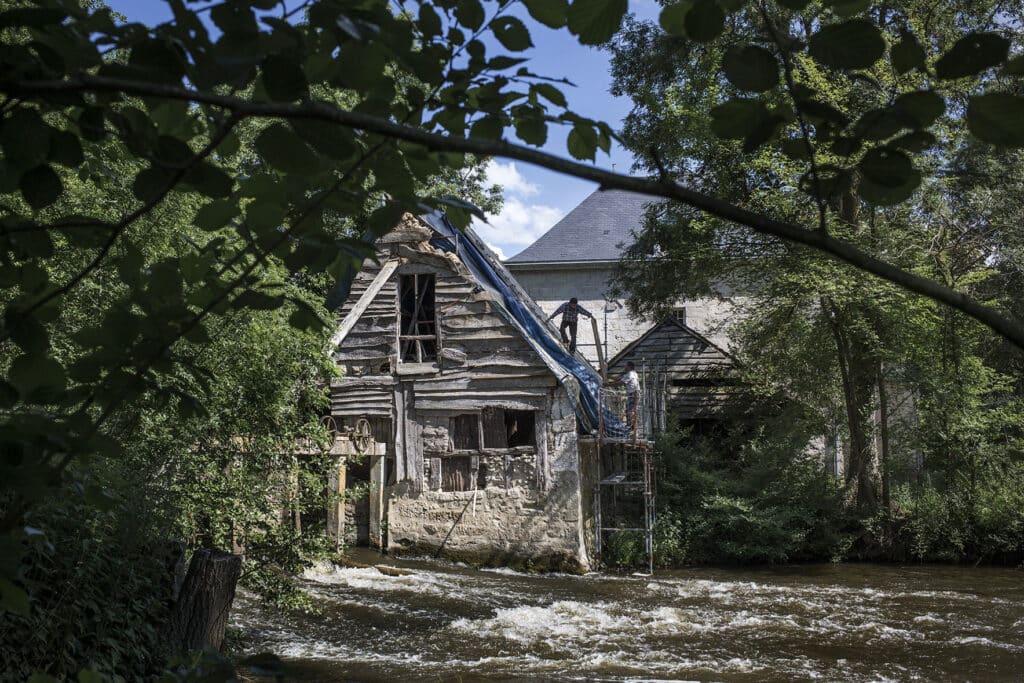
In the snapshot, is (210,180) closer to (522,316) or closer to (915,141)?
(915,141)

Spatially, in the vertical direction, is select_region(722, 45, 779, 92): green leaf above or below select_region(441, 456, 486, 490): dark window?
above

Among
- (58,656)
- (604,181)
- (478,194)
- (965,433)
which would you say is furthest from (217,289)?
(478,194)

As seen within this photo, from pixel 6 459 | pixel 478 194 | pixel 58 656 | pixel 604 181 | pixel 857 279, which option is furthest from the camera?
pixel 478 194

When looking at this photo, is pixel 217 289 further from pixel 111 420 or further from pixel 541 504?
pixel 541 504

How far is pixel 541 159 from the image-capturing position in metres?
1.09

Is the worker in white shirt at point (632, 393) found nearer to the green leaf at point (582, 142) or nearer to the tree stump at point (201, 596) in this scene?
the tree stump at point (201, 596)

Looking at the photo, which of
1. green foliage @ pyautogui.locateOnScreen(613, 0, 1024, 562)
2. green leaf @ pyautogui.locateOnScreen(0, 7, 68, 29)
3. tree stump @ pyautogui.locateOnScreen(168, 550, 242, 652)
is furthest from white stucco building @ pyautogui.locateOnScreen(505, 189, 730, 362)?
green leaf @ pyautogui.locateOnScreen(0, 7, 68, 29)

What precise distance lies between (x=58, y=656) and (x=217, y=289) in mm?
3617

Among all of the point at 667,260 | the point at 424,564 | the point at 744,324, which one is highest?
the point at 667,260

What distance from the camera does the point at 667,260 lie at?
1970 cm

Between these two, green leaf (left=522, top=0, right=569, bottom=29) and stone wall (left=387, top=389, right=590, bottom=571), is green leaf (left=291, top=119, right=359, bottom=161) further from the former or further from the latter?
stone wall (left=387, top=389, right=590, bottom=571)

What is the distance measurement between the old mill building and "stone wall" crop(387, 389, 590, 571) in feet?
0.06

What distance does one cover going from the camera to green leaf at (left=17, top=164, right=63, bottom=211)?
1.42 m

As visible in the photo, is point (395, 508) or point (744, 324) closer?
point (395, 508)
